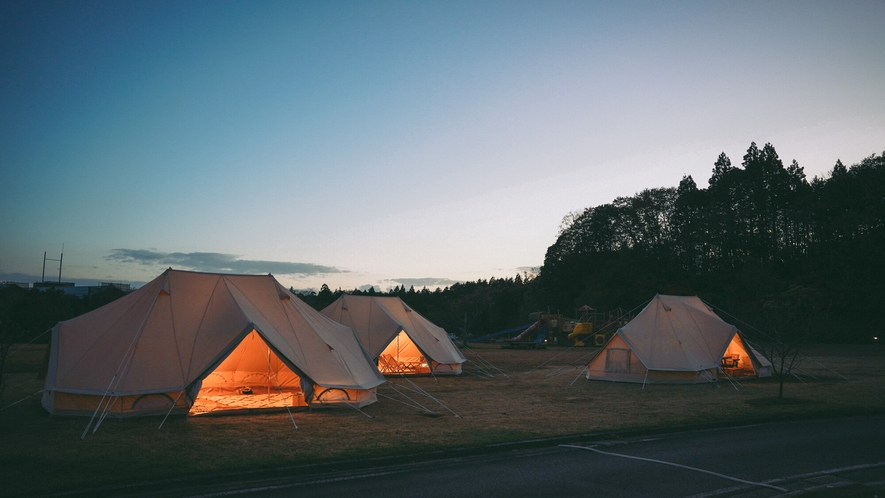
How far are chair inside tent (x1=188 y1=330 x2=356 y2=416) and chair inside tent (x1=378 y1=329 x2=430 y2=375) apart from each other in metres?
7.32

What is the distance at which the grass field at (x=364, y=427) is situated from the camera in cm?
757

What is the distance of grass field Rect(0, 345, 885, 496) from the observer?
7.57 meters

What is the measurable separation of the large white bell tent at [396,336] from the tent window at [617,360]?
246 inches

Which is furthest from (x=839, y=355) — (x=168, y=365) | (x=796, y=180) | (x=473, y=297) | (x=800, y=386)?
(x=473, y=297)

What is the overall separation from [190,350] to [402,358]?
1329 centimetres

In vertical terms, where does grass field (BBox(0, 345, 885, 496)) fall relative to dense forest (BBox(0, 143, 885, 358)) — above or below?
below

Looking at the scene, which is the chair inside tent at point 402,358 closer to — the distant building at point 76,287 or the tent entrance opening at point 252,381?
the tent entrance opening at point 252,381

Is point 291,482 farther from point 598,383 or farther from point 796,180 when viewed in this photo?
point 796,180

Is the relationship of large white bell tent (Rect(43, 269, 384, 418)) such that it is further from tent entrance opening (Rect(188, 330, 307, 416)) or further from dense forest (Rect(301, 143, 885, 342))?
dense forest (Rect(301, 143, 885, 342))

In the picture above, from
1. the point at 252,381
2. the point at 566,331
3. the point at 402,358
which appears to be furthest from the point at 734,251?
the point at 252,381

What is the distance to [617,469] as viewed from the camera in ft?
26.3

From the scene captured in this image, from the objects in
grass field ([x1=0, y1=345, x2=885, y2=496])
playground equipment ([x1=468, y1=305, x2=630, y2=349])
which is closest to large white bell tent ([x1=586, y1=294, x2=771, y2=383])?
grass field ([x1=0, y1=345, x2=885, y2=496])

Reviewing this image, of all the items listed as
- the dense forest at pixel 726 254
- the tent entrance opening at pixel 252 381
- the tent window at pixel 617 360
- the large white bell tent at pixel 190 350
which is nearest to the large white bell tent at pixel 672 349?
the tent window at pixel 617 360

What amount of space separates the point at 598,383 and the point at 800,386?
6.80 meters
